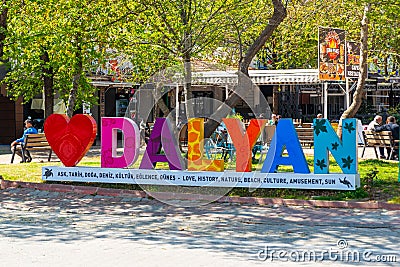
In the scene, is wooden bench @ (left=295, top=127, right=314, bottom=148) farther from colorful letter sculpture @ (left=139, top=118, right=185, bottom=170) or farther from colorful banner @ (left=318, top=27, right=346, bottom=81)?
colorful letter sculpture @ (left=139, top=118, right=185, bottom=170)

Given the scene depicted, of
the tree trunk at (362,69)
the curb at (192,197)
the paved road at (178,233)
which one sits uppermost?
the tree trunk at (362,69)

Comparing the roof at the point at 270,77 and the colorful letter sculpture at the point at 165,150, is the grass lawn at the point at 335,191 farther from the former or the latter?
the roof at the point at 270,77

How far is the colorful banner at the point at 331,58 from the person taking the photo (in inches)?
794

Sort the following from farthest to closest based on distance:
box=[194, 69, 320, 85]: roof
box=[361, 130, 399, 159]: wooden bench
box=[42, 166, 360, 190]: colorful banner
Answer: box=[194, 69, 320, 85]: roof → box=[361, 130, 399, 159]: wooden bench → box=[42, 166, 360, 190]: colorful banner

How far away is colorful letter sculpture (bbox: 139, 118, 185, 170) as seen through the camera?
13336 millimetres

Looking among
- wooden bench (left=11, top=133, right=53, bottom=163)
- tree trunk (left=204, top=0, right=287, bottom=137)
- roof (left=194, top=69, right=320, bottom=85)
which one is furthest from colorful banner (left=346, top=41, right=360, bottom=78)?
wooden bench (left=11, top=133, right=53, bottom=163)

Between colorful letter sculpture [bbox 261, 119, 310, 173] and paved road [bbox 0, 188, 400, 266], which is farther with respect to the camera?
colorful letter sculpture [bbox 261, 119, 310, 173]

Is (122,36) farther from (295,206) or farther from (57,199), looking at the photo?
(295,206)

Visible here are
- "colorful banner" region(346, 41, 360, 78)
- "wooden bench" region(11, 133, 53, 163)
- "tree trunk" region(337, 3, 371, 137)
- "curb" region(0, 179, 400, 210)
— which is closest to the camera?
"curb" region(0, 179, 400, 210)

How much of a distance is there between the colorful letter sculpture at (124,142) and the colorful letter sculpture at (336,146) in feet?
12.2

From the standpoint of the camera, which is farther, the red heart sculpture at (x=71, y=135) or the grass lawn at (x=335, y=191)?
the red heart sculpture at (x=71, y=135)

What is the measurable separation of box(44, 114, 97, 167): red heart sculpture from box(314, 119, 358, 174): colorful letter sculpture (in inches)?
185

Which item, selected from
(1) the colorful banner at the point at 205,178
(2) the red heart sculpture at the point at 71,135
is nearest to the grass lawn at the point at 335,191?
(1) the colorful banner at the point at 205,178

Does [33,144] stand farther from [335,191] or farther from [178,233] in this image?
[178,233]
